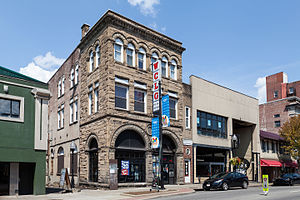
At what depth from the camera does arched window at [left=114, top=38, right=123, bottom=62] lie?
2493 centimetres

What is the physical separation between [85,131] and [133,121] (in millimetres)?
4991

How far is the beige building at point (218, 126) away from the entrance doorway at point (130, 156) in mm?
6845

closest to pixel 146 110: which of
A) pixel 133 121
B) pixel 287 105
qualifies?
pixel 133 121

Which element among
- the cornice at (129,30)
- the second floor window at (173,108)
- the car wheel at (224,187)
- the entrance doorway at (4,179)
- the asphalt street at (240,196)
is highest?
the cornice at (129,30)

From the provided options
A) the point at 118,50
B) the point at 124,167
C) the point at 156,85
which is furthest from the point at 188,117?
the point at 118,50

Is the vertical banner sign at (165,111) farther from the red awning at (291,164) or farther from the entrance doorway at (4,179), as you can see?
the red awning at (291,164)

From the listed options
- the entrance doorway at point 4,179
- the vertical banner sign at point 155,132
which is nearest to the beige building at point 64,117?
the vertical banner sign at point 155,132

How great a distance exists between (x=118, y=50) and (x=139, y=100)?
4.30 m

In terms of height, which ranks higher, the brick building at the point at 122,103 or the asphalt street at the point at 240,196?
the brick building at the point at 122,103

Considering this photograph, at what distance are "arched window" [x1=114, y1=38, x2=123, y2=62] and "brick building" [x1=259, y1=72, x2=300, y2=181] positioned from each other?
23.3 metres

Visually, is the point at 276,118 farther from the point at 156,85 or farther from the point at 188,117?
the point at 156,85

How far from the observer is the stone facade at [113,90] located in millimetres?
23594

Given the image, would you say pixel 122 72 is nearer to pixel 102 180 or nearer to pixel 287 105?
pixel 102 180

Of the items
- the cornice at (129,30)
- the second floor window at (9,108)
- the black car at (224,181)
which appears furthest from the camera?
the cornice at (129,30)
